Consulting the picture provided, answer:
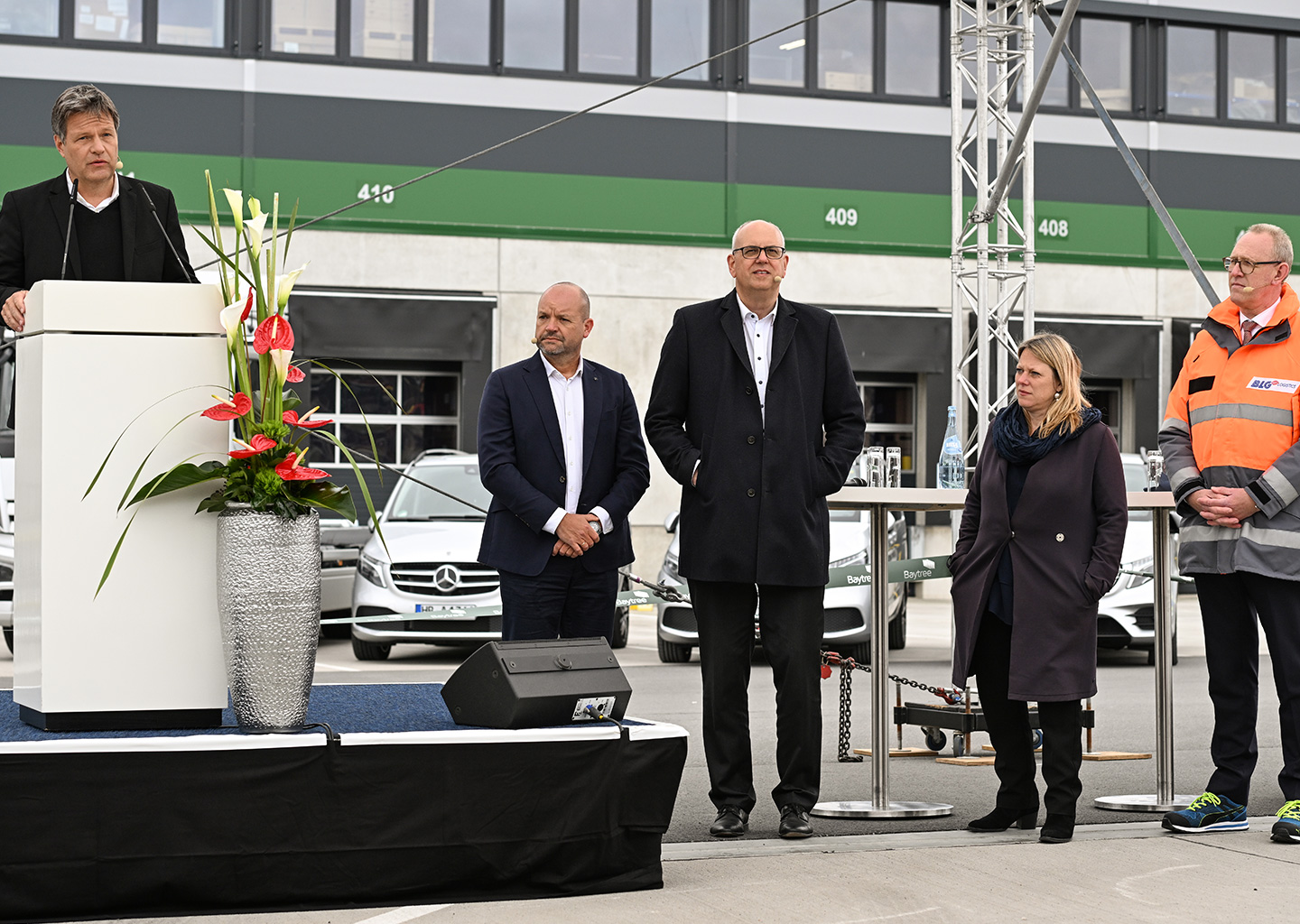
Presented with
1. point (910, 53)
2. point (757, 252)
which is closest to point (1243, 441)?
point (757, 252)

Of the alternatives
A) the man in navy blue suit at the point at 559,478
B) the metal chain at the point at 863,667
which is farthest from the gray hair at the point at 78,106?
the metal chain at the point at 863,667

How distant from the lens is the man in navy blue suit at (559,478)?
17.4ft

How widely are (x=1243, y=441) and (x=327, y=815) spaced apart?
129 inches

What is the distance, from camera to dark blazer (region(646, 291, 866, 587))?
206 inches

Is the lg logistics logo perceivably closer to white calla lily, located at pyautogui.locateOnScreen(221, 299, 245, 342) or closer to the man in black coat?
the man in black coat

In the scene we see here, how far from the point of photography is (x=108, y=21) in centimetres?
Result: 1869

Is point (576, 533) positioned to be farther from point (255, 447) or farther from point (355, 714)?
point (255, 447)

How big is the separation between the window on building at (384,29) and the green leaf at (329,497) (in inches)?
629

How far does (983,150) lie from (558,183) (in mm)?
9431

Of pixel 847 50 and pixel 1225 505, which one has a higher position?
pixel 847 50

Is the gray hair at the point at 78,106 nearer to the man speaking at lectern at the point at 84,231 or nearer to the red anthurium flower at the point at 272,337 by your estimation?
the man speaking at lectern at the point at 84,231

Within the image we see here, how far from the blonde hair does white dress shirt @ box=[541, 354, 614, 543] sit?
1559 mm

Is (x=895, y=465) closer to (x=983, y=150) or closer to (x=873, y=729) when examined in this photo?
(x=873, y=729)

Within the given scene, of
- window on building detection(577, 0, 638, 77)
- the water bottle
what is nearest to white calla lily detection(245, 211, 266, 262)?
the water bottle
